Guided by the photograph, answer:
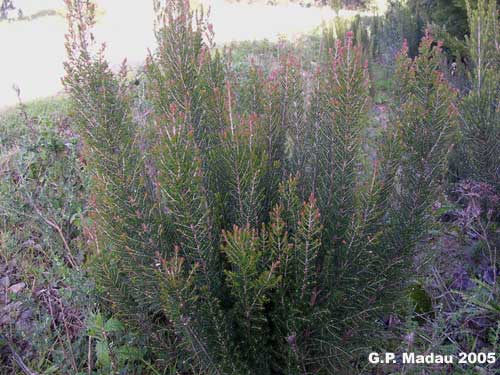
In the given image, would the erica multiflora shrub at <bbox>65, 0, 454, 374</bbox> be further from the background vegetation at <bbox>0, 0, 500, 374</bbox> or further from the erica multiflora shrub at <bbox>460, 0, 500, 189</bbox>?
the erica multiflora shrub at <bbox>460, 0, 500, 189</bbox>

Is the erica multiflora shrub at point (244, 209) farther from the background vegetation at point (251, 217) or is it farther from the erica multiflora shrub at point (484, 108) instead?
the erica multiflora shrub at point (484, 108)

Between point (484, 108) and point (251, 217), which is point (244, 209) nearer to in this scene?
point (251, 217)

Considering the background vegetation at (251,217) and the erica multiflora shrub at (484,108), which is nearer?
the background vegetation at (251,217)

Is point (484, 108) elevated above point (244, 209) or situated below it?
above

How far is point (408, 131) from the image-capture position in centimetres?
167

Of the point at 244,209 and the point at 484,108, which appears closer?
the point at 244,209

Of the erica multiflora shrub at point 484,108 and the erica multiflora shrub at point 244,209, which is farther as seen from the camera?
the erica multiflora shrub at point 484,108

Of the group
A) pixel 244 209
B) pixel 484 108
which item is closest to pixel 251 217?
pixel 244 209

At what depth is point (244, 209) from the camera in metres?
1.44

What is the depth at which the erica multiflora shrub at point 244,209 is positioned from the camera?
51.4 inches

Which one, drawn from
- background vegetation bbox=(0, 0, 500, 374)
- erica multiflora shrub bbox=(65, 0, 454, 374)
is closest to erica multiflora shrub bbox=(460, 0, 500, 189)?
background vegetation bbox=(0, 0, 500, 374)

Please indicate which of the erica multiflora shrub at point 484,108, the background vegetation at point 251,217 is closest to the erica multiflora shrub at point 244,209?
the background vegetation at point 251,217

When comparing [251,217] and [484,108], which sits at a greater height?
[484,108]

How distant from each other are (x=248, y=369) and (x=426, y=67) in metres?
1.55
